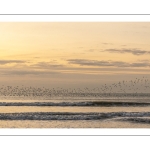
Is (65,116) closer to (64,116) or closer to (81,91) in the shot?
(64,116)

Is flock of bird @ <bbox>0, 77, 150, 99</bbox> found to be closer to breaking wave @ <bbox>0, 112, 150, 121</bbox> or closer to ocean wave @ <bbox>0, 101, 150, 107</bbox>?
ocean wave @ <bbox>0, 101, 150, 107</bbox>

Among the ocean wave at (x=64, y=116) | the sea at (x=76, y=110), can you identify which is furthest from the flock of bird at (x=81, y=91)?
the ocean wave at (x=64, y=116)

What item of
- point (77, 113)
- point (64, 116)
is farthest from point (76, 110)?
point (64, 116)

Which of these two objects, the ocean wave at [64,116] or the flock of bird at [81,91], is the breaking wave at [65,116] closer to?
the ocean wave at [64,116]

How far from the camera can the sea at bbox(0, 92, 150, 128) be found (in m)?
4.66

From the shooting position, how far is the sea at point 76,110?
4664 millimetres

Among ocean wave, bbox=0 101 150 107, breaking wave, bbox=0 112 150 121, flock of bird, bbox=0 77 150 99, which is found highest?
flock of bird, bbox=0 77 150 99

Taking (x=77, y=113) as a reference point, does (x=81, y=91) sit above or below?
above

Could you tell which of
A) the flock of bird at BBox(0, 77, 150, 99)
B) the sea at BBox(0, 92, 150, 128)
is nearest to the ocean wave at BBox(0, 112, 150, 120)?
the sea at BBox(0, 92, 150, 128)

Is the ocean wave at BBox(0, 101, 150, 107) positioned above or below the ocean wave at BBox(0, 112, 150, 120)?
above

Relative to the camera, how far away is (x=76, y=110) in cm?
468
